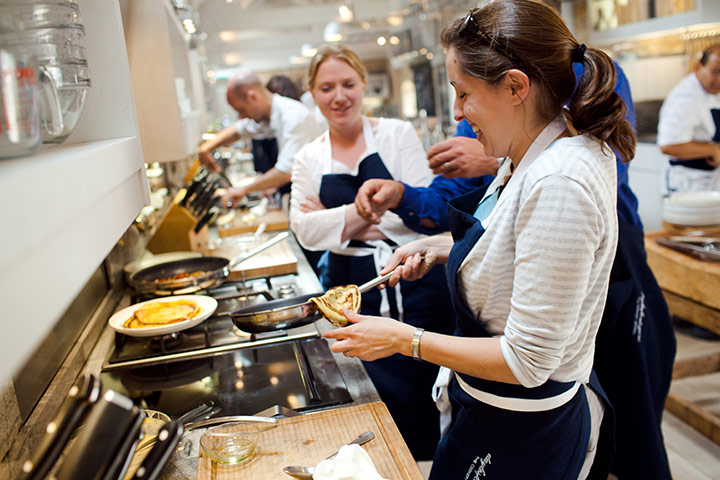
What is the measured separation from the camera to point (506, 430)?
1390 mm

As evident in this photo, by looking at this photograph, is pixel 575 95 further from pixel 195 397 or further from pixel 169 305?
pixel 169 305

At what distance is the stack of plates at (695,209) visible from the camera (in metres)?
3.24

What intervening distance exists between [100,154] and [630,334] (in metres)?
1.74

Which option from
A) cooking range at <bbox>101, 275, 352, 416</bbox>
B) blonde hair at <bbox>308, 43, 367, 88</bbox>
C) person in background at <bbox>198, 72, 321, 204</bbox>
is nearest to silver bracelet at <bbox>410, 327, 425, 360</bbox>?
cooking range at <bbox>101, 275, 352, 416</bbox>

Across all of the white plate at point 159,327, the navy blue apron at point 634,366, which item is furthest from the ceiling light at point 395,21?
the white plate at point 159,327

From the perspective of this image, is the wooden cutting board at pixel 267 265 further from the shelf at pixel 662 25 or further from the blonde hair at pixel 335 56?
the shelf at pixel 662 25

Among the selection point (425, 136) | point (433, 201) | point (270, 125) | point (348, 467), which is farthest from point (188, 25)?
point (425, 136)

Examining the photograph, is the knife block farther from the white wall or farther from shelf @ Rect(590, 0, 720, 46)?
the white wall

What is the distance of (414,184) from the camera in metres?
2.46

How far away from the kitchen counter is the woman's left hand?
0.18 m

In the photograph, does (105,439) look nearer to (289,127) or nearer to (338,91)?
(338,91)

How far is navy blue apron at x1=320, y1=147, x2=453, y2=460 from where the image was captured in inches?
81.9

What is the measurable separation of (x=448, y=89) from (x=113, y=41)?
765 cm

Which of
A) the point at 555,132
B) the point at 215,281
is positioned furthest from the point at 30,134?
the point at 215,281
